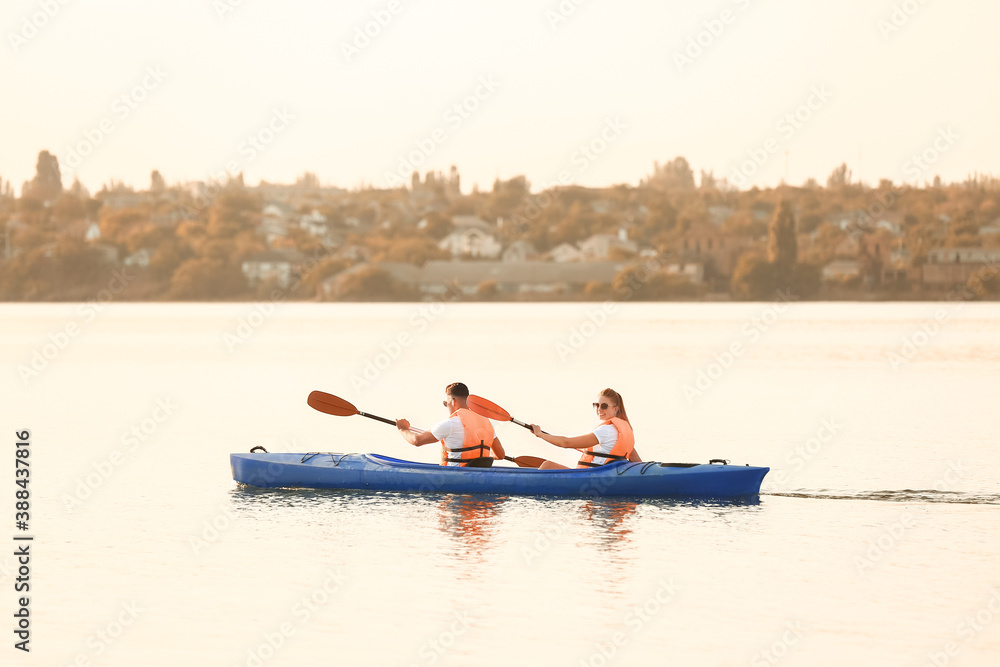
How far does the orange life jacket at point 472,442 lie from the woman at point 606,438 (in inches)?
30.5

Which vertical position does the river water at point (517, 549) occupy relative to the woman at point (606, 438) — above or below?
below

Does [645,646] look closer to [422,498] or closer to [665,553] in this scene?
[665,553]

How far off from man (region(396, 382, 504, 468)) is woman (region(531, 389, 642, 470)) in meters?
0.78

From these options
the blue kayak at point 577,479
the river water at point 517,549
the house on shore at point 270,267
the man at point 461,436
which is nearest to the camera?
the river water at point 517,549

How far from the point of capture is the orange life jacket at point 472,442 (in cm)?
1645

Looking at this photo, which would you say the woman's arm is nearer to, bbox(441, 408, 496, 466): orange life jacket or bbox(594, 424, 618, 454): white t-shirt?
bbox(594, 424, 618, 454): white t-shirt

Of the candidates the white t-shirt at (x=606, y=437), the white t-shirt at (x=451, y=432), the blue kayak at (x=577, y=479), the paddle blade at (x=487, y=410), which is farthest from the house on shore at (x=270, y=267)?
the white t-shirt at (x=606, y=437)

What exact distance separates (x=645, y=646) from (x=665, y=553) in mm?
3229

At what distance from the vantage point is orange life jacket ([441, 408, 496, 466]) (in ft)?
54.0

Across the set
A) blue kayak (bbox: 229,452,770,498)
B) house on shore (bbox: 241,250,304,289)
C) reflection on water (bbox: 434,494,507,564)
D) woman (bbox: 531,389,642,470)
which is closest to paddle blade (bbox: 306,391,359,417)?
blue kayak (bbox: 229,452,770,498)

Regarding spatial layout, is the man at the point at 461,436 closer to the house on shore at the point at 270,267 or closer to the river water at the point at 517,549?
the river water at the point at 517,549

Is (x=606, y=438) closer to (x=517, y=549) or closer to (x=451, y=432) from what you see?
(x=451, y=432)

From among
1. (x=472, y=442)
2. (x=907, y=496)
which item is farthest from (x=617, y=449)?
(x=907, y=496)

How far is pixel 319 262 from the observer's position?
173375 mm
